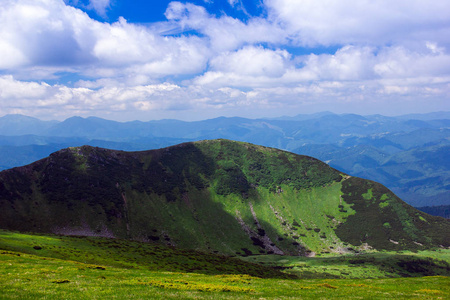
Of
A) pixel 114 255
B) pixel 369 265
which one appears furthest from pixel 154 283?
pixel 369 265

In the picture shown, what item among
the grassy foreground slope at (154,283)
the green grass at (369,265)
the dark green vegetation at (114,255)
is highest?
the grassy foreground slope at (154,283)

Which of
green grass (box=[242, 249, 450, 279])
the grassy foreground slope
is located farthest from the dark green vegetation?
green grass (box=[242, 249, 450, 279])

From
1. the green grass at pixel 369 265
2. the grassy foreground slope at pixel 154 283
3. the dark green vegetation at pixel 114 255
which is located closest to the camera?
the grassy foreground slope at pixel 154 283

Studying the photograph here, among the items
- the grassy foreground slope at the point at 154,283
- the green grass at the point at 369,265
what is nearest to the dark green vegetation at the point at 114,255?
the grassy foreground slope at the point at 154,283

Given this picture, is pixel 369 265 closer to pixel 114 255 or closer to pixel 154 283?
pixel 114 255

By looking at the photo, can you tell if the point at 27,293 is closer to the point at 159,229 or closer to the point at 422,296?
the point at 422,296

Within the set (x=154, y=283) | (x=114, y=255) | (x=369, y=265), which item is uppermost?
(x=154, y=283)

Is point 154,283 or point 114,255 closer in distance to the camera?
point 154,283

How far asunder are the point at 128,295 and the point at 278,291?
16373 millimetres

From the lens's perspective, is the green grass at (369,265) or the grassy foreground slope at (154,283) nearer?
the grassy foreground slope at (154,283)

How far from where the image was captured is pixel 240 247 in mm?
196500

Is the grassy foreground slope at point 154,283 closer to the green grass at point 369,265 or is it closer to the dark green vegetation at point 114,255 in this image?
the dark green vegetation at point 114,255

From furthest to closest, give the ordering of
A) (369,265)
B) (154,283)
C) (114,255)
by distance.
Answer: (369,265) → (114,255) → (154,283)

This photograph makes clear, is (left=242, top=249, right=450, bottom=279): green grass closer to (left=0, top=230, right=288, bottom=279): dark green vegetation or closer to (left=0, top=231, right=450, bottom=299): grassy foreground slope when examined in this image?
(left=0, top=230, right=288, bottom=279): dark green vegetation
